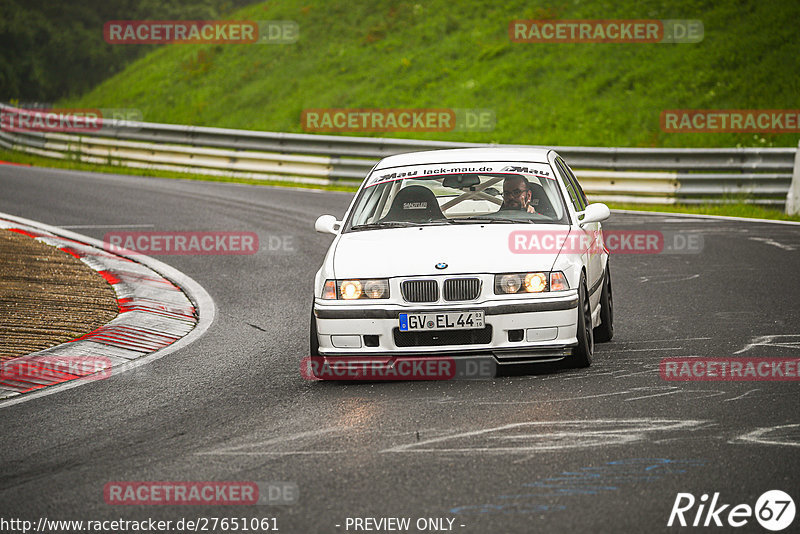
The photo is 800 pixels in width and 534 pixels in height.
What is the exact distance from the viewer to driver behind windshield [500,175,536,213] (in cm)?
815

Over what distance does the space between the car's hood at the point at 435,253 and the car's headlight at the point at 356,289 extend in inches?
1.7

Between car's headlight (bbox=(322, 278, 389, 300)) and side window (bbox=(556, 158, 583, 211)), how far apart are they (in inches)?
83.4

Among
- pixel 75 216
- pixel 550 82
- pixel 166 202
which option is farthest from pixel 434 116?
pixel 75 216

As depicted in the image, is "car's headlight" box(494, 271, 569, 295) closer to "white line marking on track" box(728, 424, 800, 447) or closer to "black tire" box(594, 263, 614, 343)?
"black tire" box(594, 263, 614, 343)

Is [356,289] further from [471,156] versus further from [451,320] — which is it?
[471,156]

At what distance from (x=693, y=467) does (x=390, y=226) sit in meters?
3.50

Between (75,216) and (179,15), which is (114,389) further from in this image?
(179,15)

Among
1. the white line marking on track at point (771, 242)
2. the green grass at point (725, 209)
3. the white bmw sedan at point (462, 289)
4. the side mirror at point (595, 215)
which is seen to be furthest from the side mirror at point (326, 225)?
the green grass at point (725, 209)

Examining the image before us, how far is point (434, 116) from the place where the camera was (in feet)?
89.8

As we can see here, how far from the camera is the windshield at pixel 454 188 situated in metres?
8.03

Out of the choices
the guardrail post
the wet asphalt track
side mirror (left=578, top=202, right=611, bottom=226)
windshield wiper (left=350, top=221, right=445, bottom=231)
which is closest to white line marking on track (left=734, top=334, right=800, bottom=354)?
the wet asphalt track

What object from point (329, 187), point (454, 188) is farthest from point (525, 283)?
point (329, 187)

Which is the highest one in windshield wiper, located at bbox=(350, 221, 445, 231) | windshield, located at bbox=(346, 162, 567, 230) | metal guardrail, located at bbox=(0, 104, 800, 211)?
metal guardrail, located at bbox=(0, 104, 800, 211)

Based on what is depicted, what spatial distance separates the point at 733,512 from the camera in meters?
4.47
